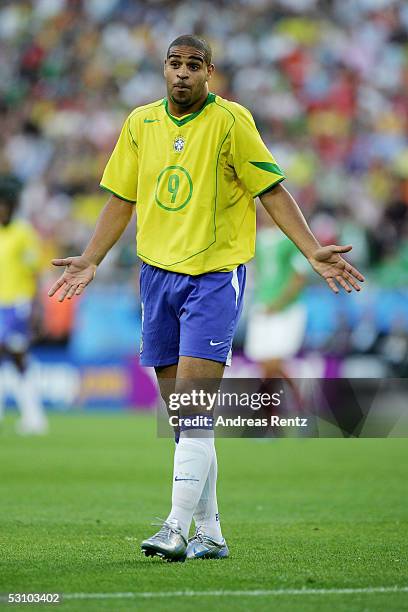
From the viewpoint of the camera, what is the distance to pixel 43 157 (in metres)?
22.7

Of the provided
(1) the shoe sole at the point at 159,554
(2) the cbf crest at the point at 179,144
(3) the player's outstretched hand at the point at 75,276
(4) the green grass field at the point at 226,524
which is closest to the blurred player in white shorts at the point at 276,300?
(4) the green grass field at the point at 226,524

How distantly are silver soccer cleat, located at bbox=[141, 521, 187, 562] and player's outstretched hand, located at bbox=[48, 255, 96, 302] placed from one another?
4.13 ft

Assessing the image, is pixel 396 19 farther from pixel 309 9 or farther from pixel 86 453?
pixel 86 453

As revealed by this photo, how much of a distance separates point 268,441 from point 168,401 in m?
8.51

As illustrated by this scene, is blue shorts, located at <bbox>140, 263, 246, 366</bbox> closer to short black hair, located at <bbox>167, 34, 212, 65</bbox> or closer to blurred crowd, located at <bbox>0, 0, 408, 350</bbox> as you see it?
short black hair, located at <bbox>167, 34, 212, 65</bbox>

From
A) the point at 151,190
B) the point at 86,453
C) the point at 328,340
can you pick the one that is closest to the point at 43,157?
the point at 328,340

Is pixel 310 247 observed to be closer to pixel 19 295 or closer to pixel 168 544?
pixel 168 544

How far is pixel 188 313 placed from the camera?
5578mm

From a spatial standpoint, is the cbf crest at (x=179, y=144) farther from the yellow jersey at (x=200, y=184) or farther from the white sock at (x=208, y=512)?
the white sock at (x=208, y=512)

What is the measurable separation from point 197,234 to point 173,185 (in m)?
0.28

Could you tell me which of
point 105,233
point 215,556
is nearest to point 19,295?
point 105,233

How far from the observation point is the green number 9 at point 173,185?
18.6 feet

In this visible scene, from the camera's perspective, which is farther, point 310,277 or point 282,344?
point 310,277

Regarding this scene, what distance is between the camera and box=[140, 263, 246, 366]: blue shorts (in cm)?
554
